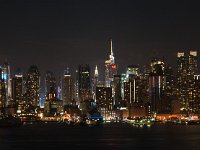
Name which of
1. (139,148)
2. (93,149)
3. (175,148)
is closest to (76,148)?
(93,149)

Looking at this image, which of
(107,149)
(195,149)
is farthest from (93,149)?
(195,149)

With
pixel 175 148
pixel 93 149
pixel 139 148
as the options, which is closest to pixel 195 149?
pixel 175 148

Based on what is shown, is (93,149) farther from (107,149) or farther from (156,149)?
(156,149)

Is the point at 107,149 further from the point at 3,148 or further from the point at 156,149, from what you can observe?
the point at 3,148

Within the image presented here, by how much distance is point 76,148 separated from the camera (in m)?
89.7

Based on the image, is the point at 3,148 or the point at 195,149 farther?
the point at 3,148

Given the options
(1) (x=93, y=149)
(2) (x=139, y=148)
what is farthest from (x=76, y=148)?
(2) (x=139, y=148)

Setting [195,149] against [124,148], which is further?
[124,148]

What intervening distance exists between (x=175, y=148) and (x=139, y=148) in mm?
6194

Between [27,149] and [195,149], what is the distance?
26.2 m

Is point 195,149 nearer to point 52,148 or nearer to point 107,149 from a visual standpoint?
point 107,149

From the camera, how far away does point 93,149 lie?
8856 cm

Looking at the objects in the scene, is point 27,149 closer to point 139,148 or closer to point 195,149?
point 139,148

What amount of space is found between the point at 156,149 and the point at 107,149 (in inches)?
301
